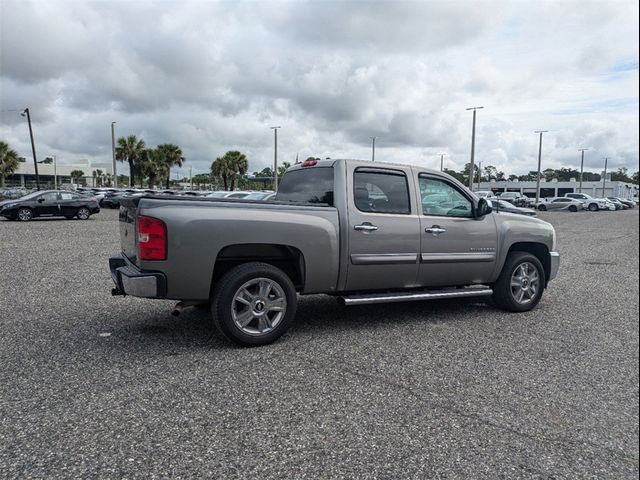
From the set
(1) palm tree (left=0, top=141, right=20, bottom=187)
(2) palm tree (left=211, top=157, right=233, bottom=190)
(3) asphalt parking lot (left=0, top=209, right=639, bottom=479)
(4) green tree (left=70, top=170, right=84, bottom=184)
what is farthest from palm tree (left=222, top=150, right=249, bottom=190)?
(3) asphalt parking lot (left=0, top=209, right=639, bottom=479)

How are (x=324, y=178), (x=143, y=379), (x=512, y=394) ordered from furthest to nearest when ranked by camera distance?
(x=324, y=178) → (x=143, y=379) → (x=512, y=394)

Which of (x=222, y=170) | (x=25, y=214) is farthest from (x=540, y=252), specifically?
(x=222, y=170)

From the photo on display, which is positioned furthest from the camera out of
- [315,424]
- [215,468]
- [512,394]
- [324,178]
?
[324,178]

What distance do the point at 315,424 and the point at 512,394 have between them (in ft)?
4.87

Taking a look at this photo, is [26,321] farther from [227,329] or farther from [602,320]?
[602,320]

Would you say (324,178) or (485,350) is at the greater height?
(324,178)

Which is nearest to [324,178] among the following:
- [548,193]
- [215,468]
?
[215,468]

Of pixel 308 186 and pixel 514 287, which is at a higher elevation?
pixel 308 186

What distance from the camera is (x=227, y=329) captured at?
440 centimetres

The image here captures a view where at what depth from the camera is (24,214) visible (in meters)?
20.7

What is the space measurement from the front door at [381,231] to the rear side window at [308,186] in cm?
26

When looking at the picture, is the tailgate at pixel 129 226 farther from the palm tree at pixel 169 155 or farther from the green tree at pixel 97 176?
the green tree at pixel 97 176

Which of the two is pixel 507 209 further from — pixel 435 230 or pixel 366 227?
pixel 366 227

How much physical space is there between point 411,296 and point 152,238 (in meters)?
2.72
